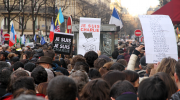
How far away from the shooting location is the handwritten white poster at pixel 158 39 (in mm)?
4914

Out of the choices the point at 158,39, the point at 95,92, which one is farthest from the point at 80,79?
the point at 158,39

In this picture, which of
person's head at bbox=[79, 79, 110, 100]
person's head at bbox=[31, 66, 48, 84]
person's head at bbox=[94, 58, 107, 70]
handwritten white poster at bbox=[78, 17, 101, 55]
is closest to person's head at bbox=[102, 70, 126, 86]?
person's head at bbox=[79, 79, 110, 100]

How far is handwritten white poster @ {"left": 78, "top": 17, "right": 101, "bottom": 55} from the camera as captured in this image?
306 inches

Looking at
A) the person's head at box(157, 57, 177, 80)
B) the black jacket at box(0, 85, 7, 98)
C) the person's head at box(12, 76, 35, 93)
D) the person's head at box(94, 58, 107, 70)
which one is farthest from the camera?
the person's head at box(94, 58, 107, 70)

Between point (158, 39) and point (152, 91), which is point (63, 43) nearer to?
point (158, 39)

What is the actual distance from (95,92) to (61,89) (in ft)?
2.33

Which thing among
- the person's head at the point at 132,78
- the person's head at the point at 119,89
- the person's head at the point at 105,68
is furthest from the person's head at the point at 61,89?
the person's head at the point at 105,68

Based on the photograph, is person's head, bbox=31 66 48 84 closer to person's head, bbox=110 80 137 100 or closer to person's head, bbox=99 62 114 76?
person's head, bbox=99 62 114 76

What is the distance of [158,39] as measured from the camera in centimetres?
501

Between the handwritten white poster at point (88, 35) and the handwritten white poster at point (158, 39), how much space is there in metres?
2.81

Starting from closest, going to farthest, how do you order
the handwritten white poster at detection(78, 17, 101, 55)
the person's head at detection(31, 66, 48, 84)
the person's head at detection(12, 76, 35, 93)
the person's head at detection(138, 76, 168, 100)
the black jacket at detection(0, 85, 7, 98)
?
the person's head at detection(138, 76, 168, 100) < the person's head at detection(12, 76, 35, 93) < the person's head at detection(31, 66, 48, 84) < the black jacket at detection(0, 85, 7, 98) < the handwritten white poster at detection(78, 17, 101, 55)

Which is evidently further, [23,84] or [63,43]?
[63,43]

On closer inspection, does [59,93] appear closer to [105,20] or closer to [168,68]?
[168,68]

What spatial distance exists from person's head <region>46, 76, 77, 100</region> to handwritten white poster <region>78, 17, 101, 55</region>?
16.0 ft
